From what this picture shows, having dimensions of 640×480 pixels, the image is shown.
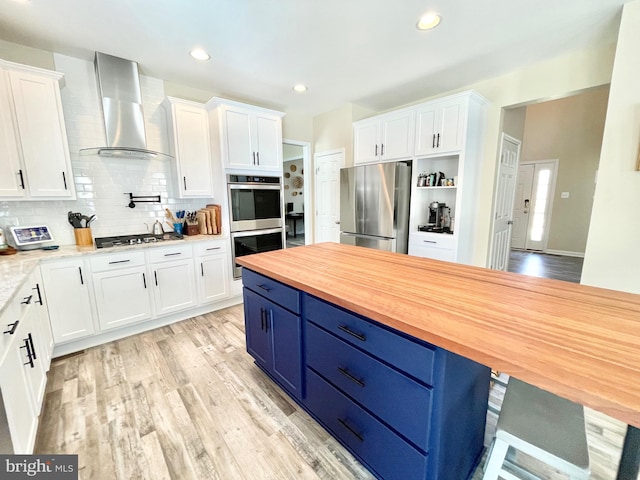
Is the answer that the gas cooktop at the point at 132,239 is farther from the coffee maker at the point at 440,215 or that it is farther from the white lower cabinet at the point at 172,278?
the coffee maker at the point at 440,215

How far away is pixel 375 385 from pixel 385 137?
3112mm

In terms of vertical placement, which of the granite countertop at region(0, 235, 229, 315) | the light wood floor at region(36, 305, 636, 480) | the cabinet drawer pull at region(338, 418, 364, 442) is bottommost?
the light wood floor at region(36, 305, 636, 480)

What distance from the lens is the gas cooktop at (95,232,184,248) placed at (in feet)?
8.16

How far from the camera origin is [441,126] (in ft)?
9.58

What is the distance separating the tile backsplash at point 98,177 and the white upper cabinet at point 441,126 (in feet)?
9.68

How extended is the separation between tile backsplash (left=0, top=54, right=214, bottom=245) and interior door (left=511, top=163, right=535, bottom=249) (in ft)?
23.4

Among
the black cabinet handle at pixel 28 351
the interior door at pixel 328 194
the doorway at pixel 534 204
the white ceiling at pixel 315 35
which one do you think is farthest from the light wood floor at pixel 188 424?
the doorway at pixel 534 204

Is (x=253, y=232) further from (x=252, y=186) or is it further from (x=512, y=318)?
(x=512, y=318)

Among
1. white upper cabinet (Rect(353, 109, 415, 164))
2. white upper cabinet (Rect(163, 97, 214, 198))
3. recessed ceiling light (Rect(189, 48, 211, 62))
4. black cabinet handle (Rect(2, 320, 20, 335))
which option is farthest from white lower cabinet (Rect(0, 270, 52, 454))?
white upper cabinet (Rect(353, 109, 415, 164))

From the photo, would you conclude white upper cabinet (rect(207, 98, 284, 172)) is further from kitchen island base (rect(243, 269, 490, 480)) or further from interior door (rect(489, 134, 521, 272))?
interior door (rect(489, 134, 521, 272))

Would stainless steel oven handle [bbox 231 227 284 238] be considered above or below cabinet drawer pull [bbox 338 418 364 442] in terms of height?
above

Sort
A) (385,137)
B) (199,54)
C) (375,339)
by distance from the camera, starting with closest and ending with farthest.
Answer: (375,339)
(199,54)
(385,137)

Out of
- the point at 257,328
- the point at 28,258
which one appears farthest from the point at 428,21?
the point at 28,258

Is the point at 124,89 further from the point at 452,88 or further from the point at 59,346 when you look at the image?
the point at 452,88
